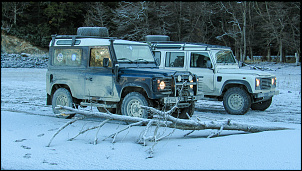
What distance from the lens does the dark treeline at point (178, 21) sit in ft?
123

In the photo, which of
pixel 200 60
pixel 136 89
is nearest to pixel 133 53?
pixel 136 89

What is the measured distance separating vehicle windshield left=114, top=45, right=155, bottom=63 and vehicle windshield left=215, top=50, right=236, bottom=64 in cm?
266

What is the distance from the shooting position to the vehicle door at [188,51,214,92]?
464 inches

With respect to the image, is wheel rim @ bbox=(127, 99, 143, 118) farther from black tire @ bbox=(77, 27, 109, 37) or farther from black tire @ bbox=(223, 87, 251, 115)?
black tire @ bbox=(223, 87, 251, 115)

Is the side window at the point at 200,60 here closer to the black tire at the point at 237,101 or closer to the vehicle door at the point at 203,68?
the vehicle door at the point at 203,68

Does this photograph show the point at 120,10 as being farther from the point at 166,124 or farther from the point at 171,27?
the point at 166,124

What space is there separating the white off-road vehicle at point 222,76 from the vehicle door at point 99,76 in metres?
1.86

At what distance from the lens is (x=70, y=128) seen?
26.8ft

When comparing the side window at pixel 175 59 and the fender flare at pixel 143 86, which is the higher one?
the side window at pixel 175 59

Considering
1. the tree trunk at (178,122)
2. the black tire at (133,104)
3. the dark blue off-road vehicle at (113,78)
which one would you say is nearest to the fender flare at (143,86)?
the dark blue off-road vehicle at (113,78)

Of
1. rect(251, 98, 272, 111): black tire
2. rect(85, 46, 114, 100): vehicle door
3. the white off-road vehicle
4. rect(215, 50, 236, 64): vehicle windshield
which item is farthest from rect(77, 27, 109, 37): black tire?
rect(251, 98, 272, 111): black tire

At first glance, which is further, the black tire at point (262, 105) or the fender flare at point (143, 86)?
the black tire at point (262, 105)

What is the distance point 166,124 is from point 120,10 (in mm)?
35240

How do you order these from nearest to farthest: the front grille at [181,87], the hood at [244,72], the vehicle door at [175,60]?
the front grille at [181,87]
the hood at [244,72]
the vehicle door at [175,60]
